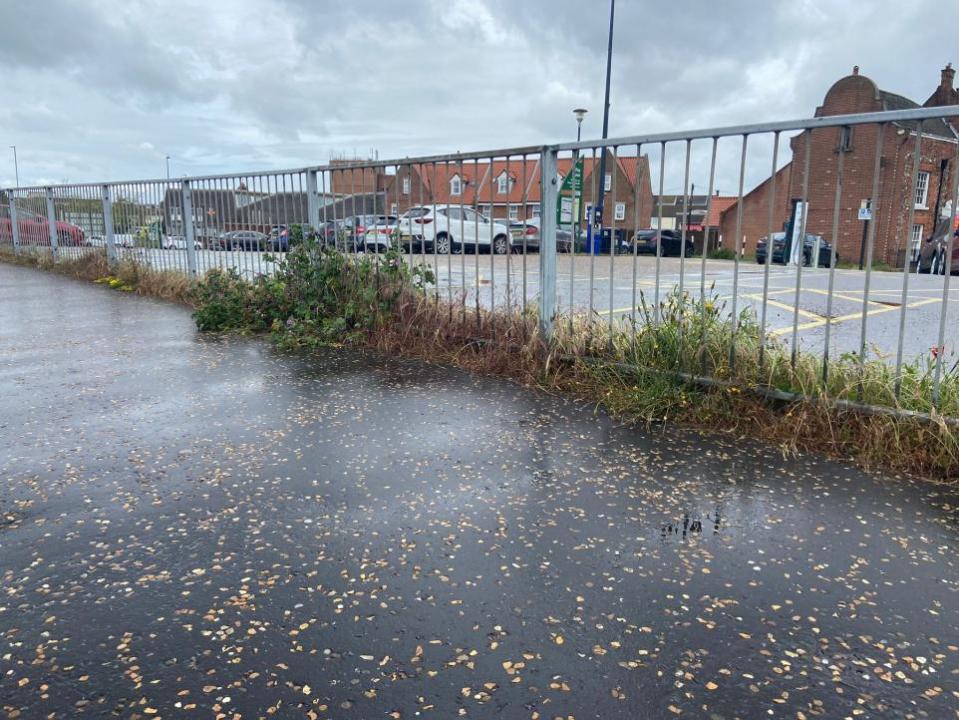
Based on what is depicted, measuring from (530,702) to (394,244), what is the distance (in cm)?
553

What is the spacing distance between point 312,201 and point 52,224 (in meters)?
10.7

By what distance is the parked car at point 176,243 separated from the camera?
34.3 feet

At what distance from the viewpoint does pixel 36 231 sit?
53.7 ft

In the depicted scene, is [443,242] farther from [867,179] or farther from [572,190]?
[867,179]

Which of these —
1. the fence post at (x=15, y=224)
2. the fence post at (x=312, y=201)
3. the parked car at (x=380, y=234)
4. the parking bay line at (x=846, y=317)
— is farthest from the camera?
the fence post at (x=15, y=224)

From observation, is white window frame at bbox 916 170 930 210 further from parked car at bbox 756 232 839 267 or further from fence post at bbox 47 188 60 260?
fence post at bbox 47 188 60 260

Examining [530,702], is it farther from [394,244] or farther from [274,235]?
[274,235]

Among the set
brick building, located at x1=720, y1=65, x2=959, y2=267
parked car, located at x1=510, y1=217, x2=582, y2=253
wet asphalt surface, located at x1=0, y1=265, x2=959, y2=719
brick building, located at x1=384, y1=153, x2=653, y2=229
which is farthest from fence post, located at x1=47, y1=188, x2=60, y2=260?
brick building, located at x1=720, y1=65, x2=959, y2=267

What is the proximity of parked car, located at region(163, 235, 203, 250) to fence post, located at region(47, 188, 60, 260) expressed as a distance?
602 cm

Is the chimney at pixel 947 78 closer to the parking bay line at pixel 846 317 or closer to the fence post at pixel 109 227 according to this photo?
the parking bay line at pixel 846 317

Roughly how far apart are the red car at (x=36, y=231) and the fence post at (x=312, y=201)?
831cm

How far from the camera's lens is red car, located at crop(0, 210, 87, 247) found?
46.8 ft

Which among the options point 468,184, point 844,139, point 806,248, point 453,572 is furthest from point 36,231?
point 844,139

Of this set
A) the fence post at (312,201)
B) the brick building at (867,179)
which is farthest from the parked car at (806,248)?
the fence post at (312,201)
